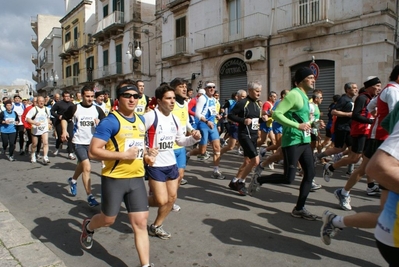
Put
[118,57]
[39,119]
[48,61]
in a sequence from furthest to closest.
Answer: [48,61]
[118,57]
[39,119]

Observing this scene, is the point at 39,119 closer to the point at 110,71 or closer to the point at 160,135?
the point at 160,135

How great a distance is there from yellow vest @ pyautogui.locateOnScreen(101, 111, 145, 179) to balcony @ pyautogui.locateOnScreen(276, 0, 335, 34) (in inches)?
490

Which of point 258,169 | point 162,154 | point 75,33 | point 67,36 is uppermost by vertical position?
point 67,36

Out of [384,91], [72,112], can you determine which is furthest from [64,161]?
[384,91]

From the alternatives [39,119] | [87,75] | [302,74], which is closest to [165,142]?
[302,74]

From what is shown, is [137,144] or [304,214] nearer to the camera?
[137,144]

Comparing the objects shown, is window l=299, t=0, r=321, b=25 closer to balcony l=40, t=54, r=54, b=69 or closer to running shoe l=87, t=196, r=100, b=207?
running shoe l=87, t=196, r=100, b=207

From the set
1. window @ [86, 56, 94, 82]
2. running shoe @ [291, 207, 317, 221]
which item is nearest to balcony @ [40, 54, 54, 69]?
window @ [86, 56, 94, 82]

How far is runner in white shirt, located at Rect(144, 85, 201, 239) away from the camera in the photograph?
11.9 feet

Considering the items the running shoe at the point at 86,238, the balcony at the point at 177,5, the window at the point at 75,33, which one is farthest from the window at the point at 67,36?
the running shoe at the point at 86,238

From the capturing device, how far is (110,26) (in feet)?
95.2

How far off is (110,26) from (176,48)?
32.8 feet

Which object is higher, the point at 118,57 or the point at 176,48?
the point at 118,57

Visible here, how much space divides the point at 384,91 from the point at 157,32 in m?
23.1
